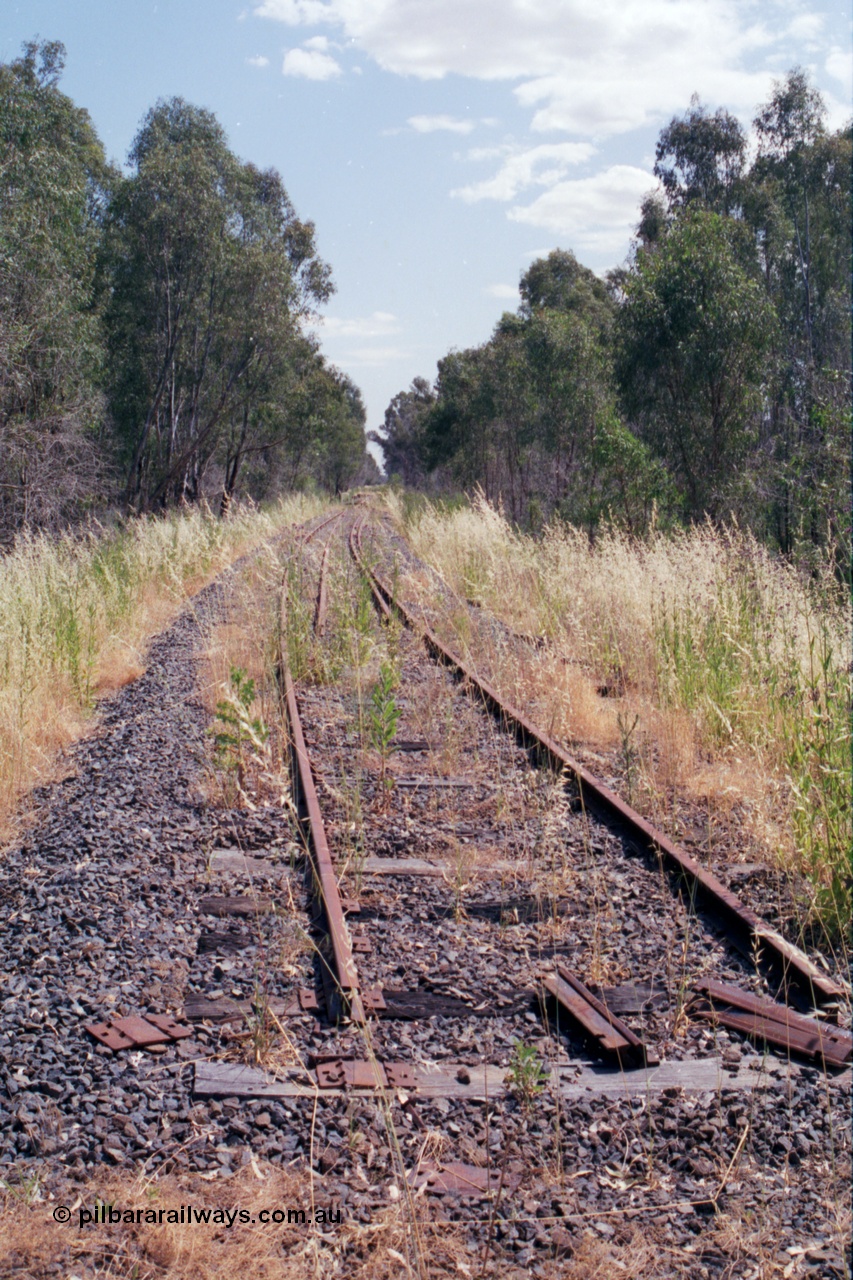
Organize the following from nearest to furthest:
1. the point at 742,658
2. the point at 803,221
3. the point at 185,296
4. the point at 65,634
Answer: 1. the point at 742,658
2. the point at 65,634
3. the point at 185,296
4. the point at 803,221

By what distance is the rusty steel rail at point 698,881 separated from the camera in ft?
11.5

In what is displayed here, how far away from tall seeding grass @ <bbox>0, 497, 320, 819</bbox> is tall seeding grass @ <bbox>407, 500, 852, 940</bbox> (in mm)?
3989

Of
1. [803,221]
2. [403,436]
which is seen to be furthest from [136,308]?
[403,436]

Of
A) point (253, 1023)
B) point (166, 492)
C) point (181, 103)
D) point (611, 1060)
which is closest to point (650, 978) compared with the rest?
point (611, 1060)

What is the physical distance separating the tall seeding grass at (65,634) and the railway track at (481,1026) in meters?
1.66

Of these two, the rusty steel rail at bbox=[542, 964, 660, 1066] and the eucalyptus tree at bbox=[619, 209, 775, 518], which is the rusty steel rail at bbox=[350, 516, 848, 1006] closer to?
the rusty steel rail at bbox=[542, 964, 660, 1066]

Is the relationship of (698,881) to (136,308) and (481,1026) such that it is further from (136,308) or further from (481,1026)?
(136,308)

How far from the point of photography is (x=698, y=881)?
426 centimetres

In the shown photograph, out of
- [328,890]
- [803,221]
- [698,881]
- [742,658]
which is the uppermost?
[803,221]

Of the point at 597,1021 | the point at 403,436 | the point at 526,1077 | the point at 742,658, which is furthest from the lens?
the point at 403,436

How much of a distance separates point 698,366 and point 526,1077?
16876 millimetres

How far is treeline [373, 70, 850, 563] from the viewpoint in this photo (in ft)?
57.1

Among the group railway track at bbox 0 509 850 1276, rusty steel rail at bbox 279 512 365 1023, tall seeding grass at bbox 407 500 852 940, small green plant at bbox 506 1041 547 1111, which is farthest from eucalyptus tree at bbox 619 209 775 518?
small green plant at bbox 506 1041 547 1111

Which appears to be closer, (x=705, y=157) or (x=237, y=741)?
(x=237, y=741)
